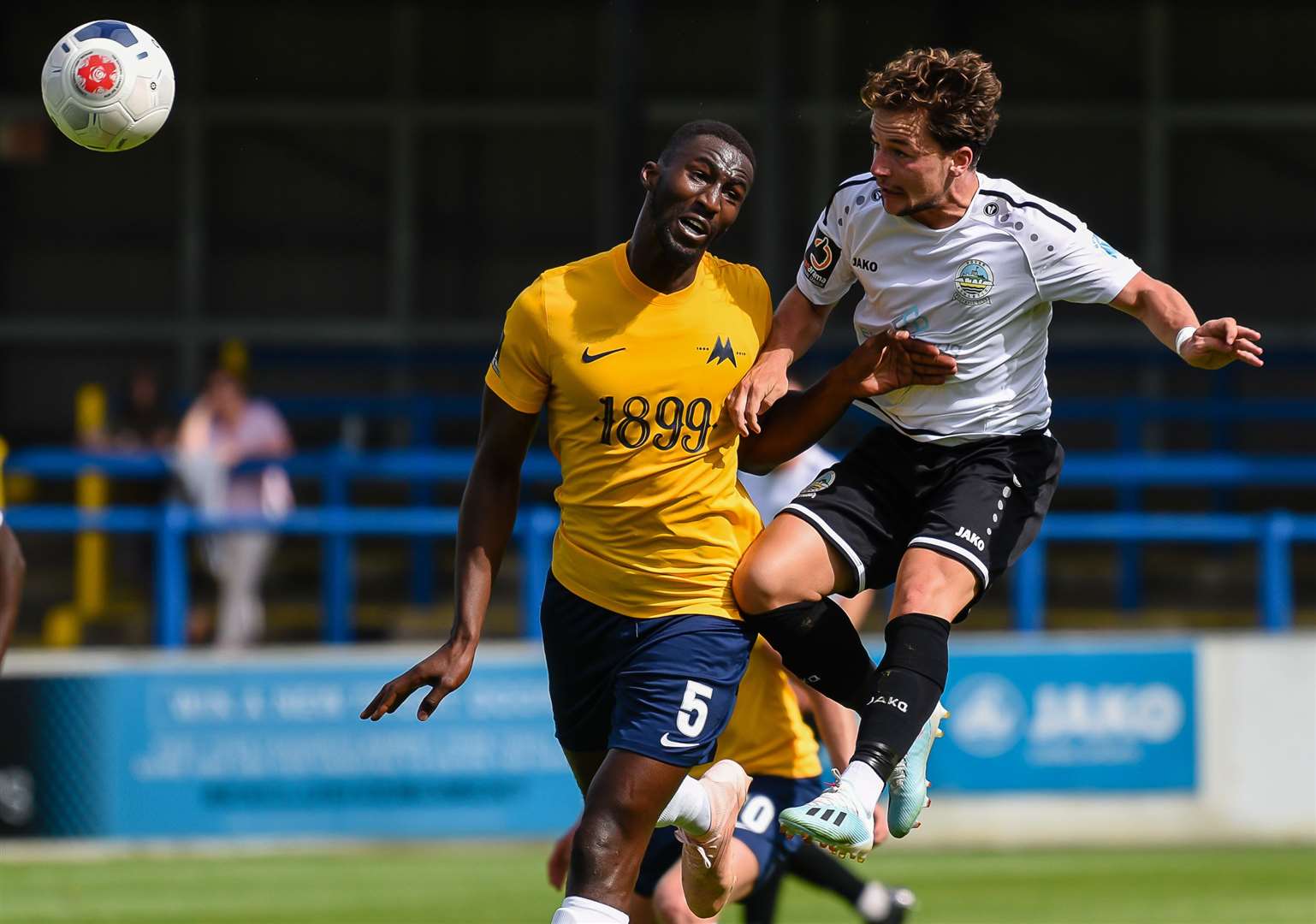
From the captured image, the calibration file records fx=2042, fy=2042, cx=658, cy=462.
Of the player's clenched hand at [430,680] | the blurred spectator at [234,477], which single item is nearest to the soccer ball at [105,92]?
the player's clenched hand at [430,680]

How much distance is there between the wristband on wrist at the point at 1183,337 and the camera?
5.18 meters

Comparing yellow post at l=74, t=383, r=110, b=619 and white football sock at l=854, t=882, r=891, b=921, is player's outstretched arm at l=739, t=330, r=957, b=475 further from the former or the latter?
yellow post at l=74, t=383, r=110, b=619

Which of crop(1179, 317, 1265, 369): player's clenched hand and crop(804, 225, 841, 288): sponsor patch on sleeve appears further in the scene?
crop(804, 225, 841, 288): sponsor patch on sleeve

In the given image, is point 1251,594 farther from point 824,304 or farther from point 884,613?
point 824,304

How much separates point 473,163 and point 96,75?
51.5ft

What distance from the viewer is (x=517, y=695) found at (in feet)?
37.4

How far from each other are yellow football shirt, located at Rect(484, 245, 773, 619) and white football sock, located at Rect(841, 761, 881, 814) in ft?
1.85

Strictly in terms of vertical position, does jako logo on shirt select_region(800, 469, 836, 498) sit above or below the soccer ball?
below

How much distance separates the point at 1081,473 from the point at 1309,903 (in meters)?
3.30

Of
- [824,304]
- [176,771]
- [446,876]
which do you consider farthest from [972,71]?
[176,771]

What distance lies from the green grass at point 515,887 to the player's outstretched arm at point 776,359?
13.8 feet

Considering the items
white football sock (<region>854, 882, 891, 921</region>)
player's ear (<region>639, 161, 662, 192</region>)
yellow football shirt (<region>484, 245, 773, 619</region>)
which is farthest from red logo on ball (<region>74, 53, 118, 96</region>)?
white football sock (<region>854, 882, 891, 921</region>)

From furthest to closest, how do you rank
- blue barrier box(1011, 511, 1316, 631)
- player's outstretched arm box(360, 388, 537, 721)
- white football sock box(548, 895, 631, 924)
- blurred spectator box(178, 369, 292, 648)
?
blurred spectator box(178, 369, 292, 648), blue barrier box(1011, 511, 1316, 631), player's outstretched arm box(360, 388, 537, 721), white football sock box(548, 895, 631, 924)

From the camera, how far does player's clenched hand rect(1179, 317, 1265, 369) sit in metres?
5.11
